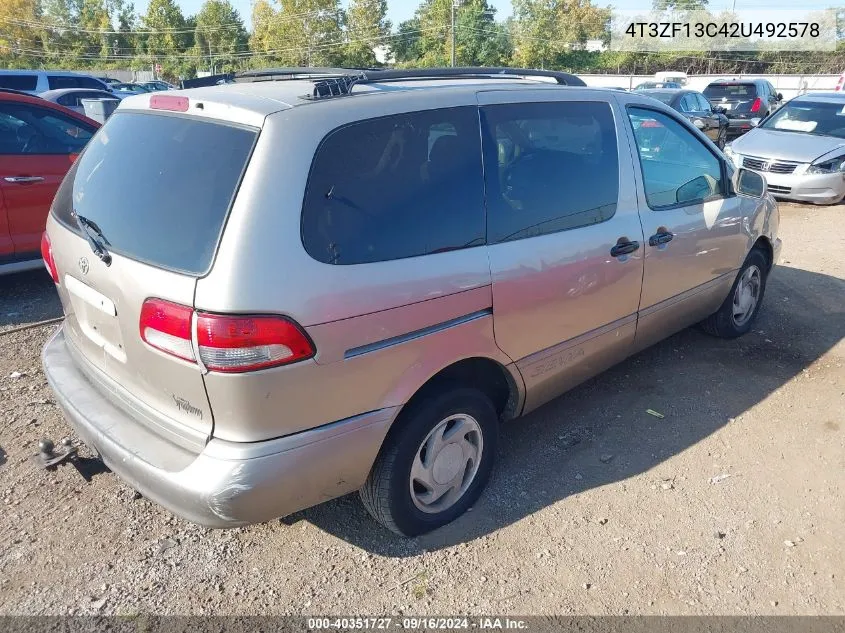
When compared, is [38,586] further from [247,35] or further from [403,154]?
[247,35]

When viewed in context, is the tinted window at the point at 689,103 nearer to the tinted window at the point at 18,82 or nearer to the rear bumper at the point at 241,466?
the rear bumper at the point at 241,466

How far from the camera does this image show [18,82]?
16.3 meters

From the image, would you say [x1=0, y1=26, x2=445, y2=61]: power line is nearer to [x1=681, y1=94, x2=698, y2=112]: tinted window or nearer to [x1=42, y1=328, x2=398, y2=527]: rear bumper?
[x1=681, y1=94, x2=698, y2=112]: tinted window

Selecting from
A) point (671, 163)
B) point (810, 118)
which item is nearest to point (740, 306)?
point (671, 163)

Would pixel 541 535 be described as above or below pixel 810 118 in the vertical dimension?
below

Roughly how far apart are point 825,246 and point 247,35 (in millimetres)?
82730

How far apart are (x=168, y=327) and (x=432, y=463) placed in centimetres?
123

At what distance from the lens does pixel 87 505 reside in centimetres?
298

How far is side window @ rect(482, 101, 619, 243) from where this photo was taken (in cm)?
285

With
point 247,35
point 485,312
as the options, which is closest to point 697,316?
point 485,312

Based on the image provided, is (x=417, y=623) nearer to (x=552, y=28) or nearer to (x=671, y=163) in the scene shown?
(x=671, y=163)

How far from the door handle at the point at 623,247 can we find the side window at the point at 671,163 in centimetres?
34

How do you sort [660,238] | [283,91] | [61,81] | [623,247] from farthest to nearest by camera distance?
[61,81] < [660,238] < [623,247] < [283,91]

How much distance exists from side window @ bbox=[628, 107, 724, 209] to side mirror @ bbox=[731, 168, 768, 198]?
130 mm
